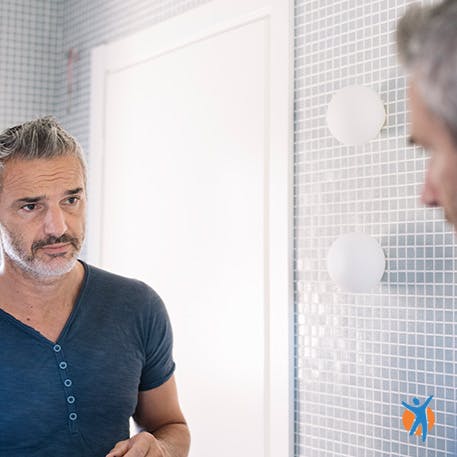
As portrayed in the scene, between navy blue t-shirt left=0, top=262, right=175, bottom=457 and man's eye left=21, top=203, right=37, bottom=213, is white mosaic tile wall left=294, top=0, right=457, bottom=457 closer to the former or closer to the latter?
navy blue t-shirt left=0, top=262, right=175, bottom=457

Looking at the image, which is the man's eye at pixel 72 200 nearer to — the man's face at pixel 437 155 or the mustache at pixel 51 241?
the mustache at pixel 51 241

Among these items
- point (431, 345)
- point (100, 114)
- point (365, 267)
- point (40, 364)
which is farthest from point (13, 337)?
point (100, 114)

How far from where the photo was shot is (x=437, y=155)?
2.36ft

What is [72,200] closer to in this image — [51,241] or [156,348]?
[51,241]

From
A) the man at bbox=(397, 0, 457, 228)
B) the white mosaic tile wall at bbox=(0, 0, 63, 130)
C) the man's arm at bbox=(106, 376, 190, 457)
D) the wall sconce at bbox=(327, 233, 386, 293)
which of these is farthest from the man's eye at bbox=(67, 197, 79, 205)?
the white mosaic tile wall at bbox=(0, 0, 63, 130)

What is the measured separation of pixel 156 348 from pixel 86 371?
0.58 feet

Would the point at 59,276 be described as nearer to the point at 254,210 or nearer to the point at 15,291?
the point at 15,291

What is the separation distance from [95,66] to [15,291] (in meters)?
1.49

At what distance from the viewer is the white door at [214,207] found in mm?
2068

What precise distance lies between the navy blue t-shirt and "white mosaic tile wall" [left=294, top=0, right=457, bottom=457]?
435mm

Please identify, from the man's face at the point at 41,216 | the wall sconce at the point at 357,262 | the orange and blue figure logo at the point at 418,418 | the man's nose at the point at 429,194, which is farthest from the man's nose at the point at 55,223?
the man's nose at the point at 429,194

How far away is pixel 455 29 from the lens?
0.67 metres

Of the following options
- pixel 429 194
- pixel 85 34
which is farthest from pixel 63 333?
pixel 85 34

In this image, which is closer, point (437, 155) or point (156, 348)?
point (437, 155)
